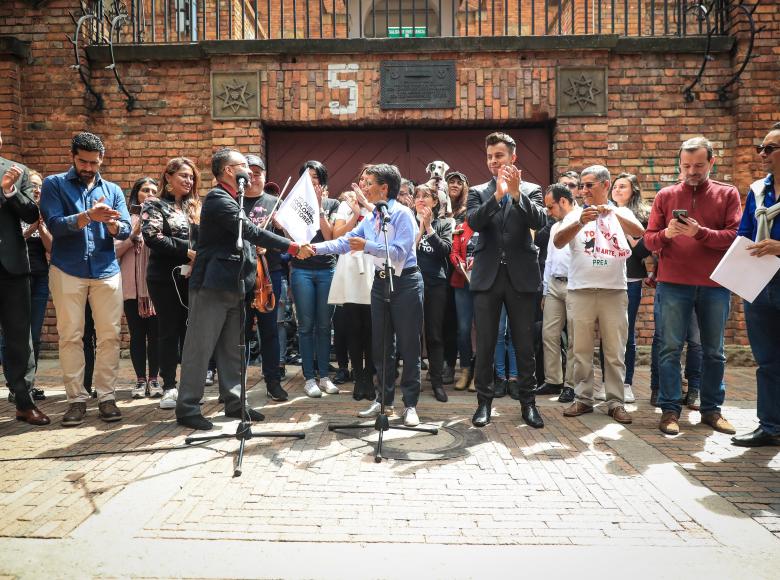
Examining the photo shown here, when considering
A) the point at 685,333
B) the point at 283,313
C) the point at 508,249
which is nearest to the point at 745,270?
the point at 685,333

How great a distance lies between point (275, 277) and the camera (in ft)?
21.9

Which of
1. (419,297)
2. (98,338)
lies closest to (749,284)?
(419,297)

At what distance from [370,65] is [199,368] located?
204 inches

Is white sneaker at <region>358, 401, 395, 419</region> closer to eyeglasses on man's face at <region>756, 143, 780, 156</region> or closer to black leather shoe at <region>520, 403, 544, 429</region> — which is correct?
black leather shoe at <region>520, 403, 544, 429</region>

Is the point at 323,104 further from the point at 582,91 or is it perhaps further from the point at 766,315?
the point at 766,315

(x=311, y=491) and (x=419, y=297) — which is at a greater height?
(x=419, y=297)

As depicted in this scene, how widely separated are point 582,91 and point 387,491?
661cm

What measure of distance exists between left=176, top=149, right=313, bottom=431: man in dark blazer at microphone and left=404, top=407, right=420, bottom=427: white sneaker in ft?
4.02

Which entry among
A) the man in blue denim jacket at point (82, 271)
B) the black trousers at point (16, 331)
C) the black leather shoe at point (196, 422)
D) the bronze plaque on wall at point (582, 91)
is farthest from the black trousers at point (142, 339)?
the bronze plaque on wall at point (582, 91)

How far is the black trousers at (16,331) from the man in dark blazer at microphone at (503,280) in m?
3.63

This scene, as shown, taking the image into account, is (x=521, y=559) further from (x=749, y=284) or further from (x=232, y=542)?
(x=749, y=284)

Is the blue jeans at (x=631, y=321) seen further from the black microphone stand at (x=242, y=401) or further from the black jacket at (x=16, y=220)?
the black jacket at (x=16, y=220)

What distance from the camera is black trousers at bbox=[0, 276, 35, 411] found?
203 inches

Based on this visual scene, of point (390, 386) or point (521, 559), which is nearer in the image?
point (521, 559)
